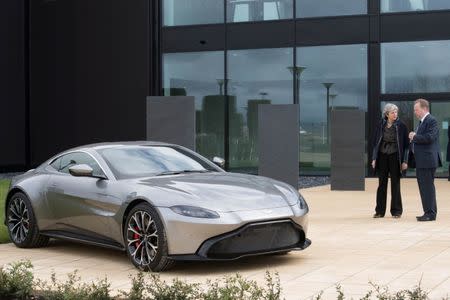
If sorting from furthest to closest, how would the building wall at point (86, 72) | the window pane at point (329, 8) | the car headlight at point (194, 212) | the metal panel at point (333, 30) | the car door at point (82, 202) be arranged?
1. the building wall at point (86, 72)
2. the window pane at point (329, 8)
3. the metal panel at point (333, 30)
4. the car door at point (82, 202)
5. the car headlight at point (194, 212)

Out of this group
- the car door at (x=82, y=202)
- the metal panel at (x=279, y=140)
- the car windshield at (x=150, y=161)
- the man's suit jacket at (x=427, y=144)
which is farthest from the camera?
the metal panel at (x=279, y=140)

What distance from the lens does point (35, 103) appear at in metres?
29.7

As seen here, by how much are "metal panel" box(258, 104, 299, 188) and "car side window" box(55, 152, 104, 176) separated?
5.91 metres

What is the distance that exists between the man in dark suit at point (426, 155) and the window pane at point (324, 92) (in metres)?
13.1

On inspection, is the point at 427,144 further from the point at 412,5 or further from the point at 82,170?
the point at 412,5

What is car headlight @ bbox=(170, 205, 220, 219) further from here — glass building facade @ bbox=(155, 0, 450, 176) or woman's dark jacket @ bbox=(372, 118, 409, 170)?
glass building facade @ bbox=(155, 0, 450, 176)

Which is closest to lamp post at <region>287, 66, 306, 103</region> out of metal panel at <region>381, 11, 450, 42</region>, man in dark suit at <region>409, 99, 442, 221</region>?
metal panel at <region>381, 11, 450, 42</region>

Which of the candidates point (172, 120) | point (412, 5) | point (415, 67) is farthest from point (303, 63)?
point (172, 120)

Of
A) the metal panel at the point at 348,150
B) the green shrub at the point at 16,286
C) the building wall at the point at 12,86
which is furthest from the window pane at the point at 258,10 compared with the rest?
the green shrub at the point at 16,286

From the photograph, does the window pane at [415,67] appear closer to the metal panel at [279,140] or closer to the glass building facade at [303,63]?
the glass building facade at [303,63]

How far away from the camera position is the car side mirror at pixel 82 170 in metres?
8.94

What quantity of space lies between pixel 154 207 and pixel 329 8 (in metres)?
19.0

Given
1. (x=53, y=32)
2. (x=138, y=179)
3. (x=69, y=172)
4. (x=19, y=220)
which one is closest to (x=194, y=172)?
(x=138, y=179)

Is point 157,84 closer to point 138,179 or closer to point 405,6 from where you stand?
point 405,6
